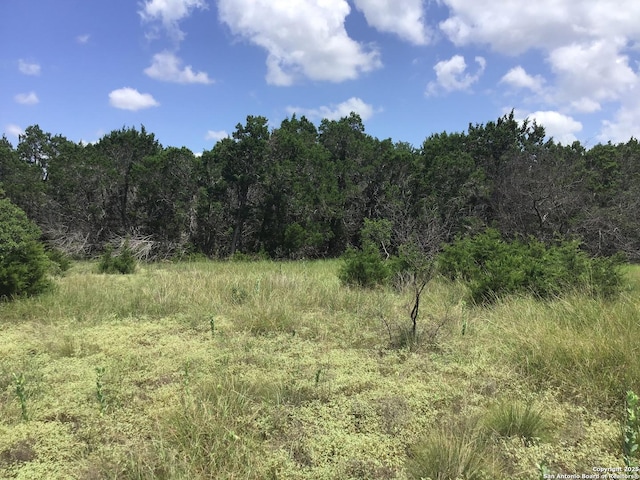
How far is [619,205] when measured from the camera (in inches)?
810

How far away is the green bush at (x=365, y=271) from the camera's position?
9.16 m

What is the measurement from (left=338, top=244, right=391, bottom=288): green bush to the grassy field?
3080mm

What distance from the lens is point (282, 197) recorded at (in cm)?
2103

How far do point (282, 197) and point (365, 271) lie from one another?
1242 centimetres

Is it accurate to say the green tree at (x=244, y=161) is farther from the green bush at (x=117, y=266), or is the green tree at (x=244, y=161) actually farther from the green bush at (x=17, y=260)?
the green bush at (x=17, y=260)

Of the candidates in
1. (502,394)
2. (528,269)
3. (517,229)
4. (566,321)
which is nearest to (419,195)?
(517,229)

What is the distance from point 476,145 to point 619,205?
7460 mm

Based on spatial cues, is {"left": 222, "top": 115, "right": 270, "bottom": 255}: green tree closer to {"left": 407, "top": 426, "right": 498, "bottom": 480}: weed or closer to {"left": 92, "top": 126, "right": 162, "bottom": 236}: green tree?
{"left": 92, "top": 126, "right": 162, "bottom": 236}: green tree

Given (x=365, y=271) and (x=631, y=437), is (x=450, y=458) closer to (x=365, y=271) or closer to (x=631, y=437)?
(x=631, y=437)

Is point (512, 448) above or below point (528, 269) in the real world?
below

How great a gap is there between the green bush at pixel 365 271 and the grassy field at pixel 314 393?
3080 mm

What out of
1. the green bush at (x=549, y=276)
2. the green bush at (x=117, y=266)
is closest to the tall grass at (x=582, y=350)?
the green bush at (x=549, y=276)

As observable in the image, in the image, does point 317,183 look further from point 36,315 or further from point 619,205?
point 36,315

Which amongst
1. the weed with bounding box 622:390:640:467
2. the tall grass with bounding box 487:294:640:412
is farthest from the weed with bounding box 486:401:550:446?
the tall grass with bounding box 487:294:640:412
